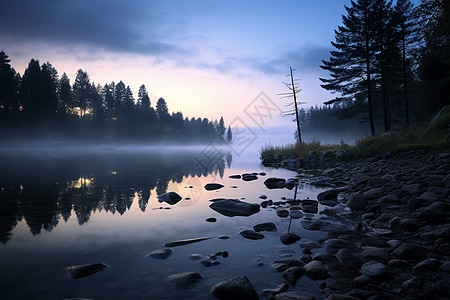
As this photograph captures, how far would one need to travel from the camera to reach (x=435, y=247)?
2.96 m

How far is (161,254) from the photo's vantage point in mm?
3379

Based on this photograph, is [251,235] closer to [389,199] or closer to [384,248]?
[384,248]

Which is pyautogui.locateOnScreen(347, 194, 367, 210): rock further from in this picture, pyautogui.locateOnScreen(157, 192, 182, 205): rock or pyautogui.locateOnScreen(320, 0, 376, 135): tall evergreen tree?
pyautogui.locateOnScreen(320, 0, 376, 135): tall evergreen tree

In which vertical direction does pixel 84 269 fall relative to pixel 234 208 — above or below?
above

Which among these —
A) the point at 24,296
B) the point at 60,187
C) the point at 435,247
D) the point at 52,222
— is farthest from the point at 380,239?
the point at 60,187

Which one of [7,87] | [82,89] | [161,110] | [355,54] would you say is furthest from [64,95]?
[355,54]

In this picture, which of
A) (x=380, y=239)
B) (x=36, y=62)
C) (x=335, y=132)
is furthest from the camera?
(x=335, y=132)

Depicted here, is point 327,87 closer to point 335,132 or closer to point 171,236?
point 171,236

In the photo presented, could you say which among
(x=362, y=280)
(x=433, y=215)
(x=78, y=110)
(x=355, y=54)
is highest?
(x=78, y=110)

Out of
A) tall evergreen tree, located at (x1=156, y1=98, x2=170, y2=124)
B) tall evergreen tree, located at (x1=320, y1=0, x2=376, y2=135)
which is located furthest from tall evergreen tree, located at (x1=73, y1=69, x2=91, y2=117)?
tall evergreen tree, located at (x1=320, y1=0, x2=376, y2=135)

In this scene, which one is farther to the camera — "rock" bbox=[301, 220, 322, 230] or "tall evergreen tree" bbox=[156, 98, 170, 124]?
"tall evergreen tree" bbox=[156, 98, 170, 124]

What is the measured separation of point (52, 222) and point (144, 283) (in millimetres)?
3839

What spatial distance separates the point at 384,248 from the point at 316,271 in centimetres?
132

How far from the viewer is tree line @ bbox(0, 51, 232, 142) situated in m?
51.4
